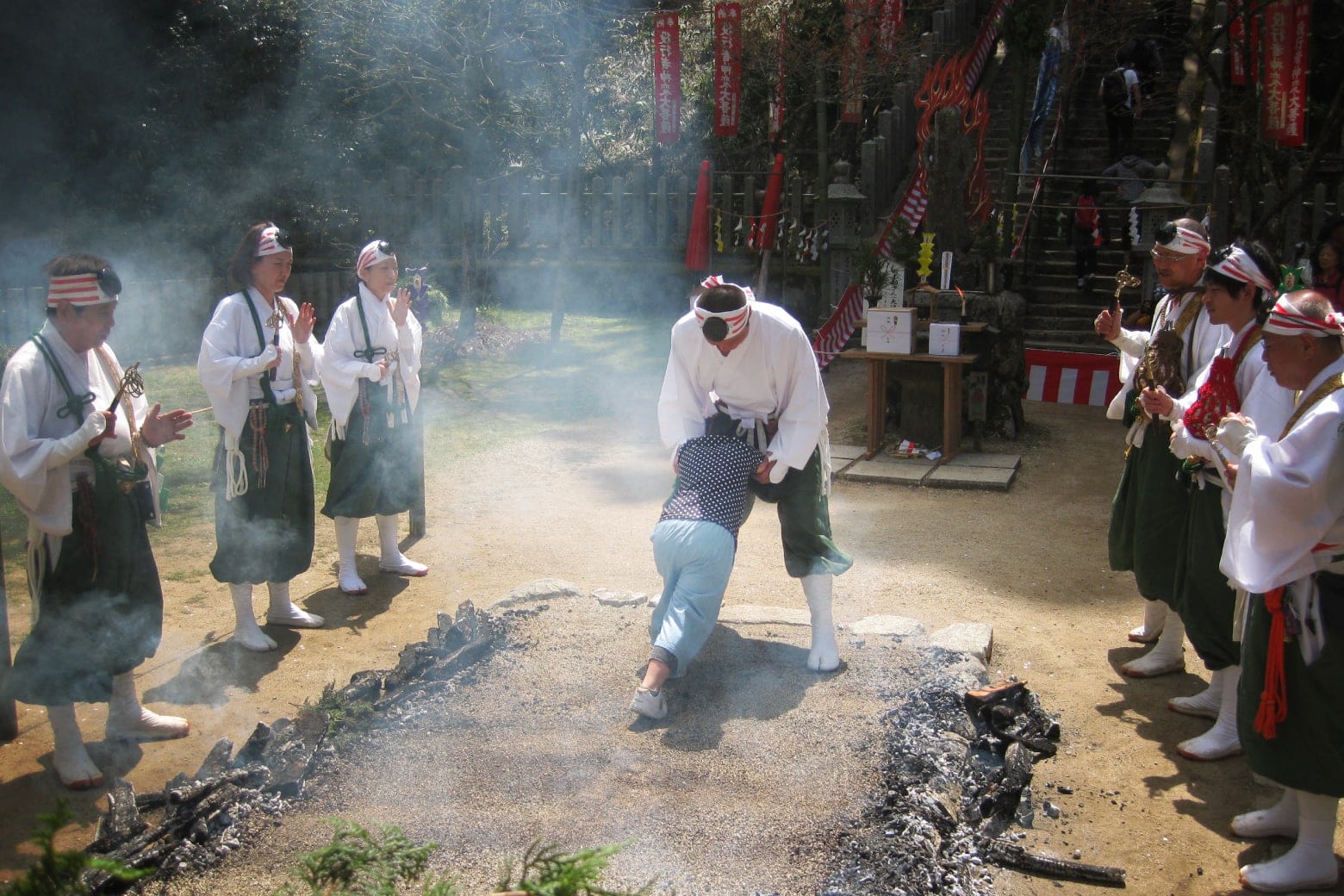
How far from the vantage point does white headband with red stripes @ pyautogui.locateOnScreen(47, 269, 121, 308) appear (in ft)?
12.1

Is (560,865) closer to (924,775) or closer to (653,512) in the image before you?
(924,775)

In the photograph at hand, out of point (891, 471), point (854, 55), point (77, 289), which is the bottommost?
point (891, 471)

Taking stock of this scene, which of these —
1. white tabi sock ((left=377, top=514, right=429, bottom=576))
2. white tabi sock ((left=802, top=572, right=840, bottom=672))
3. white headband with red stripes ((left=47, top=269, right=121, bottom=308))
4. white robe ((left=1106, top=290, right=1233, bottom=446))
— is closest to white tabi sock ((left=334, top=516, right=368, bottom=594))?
white tabi sock ((left=377, top=514, right=429, bottom=576))

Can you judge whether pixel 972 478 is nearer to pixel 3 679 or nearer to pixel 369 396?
pixel 369 396

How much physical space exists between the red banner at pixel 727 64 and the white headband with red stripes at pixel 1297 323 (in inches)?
398

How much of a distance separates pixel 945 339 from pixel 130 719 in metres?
6.17

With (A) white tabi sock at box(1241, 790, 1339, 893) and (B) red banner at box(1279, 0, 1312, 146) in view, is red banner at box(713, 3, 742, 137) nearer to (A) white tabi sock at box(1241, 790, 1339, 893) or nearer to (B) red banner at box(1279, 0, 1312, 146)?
(B) red banner at box(1279, 0, 1312, 146)

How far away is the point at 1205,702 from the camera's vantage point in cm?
418

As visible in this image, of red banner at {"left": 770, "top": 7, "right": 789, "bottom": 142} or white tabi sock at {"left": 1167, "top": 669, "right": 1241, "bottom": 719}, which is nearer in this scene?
white tabi sock at {"left": 1167, "top": 669, "right": 1241, "bottom": 719}

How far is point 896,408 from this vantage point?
29.2ft

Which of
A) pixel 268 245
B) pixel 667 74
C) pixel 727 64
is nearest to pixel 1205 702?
pixel 268 245

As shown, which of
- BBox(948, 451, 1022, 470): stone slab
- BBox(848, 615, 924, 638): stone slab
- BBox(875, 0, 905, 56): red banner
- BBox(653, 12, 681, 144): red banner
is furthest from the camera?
BBox(875, 0, 905, 56): red banner

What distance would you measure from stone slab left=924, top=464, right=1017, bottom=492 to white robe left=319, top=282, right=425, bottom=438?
403cm

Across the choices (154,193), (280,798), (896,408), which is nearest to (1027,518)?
(896,408)
